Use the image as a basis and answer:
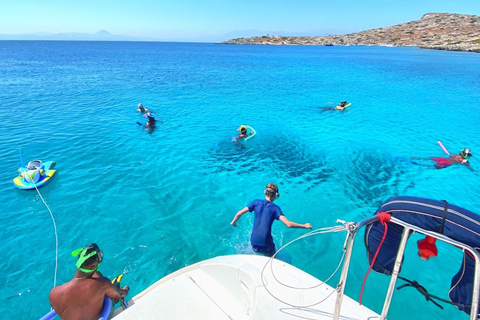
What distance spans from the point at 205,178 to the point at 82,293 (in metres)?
8.38

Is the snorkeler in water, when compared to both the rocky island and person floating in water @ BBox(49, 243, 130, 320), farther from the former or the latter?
the rocky island

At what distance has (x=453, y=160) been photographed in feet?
46.4

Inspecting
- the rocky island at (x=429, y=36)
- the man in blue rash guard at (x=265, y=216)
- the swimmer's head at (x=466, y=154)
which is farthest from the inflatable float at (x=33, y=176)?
the rocky island at (x=429, y=36)

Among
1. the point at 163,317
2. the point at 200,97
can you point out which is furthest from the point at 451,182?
the point at 200,97

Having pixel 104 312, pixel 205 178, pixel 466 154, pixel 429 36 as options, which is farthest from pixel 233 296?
pixel 429 36

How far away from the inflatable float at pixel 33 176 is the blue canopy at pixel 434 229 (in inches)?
522

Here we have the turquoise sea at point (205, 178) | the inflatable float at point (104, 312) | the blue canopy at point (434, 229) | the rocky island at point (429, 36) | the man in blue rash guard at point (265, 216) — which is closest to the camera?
the blue canopy at point (434, 229)

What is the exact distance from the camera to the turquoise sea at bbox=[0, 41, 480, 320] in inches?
303

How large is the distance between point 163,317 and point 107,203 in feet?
24.6

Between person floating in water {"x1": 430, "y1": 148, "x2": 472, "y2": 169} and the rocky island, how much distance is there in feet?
356

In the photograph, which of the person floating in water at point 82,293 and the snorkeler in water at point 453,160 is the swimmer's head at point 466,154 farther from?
the person floating in water at point 82,293

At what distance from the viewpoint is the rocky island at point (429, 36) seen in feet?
352

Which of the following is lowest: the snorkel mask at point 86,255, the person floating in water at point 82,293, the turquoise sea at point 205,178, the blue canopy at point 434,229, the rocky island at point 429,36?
the turquoise sea at point 205,178

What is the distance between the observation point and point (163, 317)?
4.33 meters
